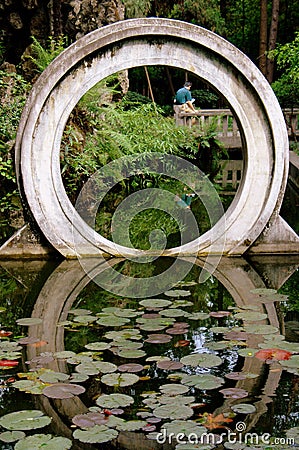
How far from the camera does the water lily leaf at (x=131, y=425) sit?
329 centimetres

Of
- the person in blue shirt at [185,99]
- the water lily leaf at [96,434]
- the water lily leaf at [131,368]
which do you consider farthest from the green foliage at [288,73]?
the water lily leaf at [96,434]

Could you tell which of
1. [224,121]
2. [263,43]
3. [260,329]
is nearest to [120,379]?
[260,329]

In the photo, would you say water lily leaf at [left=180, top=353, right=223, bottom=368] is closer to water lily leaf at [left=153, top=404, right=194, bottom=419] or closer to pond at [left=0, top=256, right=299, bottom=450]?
pond at [left=0, top=256, right=299, bottom=450]

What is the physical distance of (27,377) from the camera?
157 inches

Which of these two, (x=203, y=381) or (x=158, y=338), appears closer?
(x=203, y=381)

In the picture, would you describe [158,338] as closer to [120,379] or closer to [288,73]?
[120,379]

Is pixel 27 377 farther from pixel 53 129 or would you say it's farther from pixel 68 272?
pixel 53 129

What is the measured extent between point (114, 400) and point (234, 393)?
25.4 inches

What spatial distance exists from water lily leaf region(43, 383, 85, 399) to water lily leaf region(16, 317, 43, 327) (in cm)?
123

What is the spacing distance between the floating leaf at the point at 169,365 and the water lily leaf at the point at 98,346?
1.37ft

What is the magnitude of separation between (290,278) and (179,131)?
773 cm

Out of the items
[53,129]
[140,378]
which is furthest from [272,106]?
[140,378]

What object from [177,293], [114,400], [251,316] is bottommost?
[114,400]

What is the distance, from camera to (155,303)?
17.8 ft
